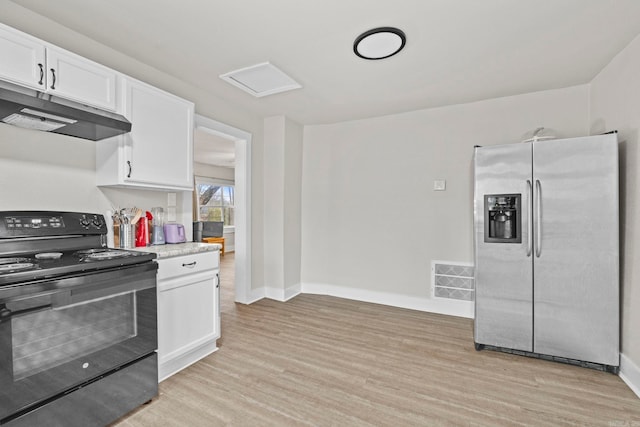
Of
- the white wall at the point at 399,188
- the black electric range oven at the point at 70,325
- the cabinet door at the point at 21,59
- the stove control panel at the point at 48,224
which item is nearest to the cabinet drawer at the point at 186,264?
the black electric range oven at the point at 70,325

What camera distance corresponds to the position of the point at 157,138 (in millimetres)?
2352

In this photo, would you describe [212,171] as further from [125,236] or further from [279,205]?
[125,236]

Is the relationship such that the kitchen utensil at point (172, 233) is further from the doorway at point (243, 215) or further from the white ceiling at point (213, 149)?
the white ceiling at point (213, 149)

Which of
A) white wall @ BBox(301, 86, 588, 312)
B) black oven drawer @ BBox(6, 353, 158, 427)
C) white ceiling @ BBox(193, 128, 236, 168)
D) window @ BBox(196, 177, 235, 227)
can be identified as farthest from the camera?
window @ BBox(196, 177, 235, 227)

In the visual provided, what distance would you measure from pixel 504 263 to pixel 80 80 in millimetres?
3322

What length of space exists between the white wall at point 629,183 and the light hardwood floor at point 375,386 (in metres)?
0.33

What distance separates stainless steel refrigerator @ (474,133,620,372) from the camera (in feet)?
7.37

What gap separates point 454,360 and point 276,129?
320cm

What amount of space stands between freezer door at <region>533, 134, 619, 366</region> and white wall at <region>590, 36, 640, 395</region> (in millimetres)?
87

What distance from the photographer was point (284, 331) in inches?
118

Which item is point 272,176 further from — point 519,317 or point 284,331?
point 519,317

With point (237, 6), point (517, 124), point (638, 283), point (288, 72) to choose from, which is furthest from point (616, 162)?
point (237, 6)

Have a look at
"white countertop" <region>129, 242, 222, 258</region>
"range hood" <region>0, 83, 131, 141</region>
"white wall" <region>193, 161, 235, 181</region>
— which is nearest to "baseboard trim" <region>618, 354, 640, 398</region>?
"white countertop" <region>129, 242, 222, 258</region>

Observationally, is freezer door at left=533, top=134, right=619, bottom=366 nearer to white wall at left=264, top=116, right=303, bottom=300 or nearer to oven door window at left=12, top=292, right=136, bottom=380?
white wall at left=264, top=116, right=303, bottom=300
